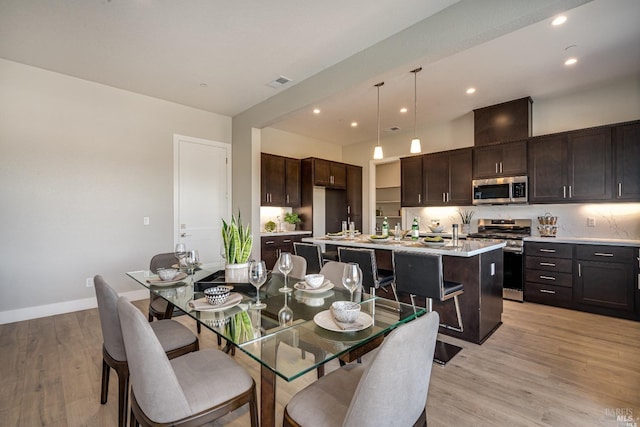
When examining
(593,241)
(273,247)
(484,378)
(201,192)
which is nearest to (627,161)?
(593,241)

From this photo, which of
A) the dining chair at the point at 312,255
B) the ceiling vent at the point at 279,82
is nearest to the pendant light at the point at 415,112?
the ceiling vent at the point at 279,82

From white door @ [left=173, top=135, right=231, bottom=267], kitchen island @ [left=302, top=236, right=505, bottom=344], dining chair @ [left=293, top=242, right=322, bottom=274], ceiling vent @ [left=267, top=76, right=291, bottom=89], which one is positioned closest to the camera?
kitchen island @ [left=302, top=236, right=505, bottom=344]

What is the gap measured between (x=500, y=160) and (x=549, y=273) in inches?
70.0

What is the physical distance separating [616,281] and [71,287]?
675 cm

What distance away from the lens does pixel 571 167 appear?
3945mm

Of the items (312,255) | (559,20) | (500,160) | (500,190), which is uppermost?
(559,20)

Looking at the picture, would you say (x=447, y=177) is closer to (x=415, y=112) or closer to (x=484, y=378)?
(x=415, y=112)

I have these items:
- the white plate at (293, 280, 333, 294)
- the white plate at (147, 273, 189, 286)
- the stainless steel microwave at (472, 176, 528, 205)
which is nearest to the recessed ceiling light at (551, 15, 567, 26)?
the stainless steel microwave at (472, 176, 528, 205)

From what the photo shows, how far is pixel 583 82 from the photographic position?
12.6 ft

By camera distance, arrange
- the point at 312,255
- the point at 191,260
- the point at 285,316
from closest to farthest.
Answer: the point at 285,316, the point at 191,260, the point at 312,255

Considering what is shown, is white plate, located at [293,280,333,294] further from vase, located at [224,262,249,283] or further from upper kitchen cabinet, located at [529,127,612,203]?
upper kitchen cabinet, located at [529,127,612,203]

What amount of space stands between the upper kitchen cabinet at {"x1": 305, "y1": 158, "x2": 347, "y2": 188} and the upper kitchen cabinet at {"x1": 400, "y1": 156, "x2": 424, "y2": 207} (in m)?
1.33

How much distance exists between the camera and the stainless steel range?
13.7 ft

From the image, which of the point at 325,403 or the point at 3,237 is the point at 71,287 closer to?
the point at 3,237
